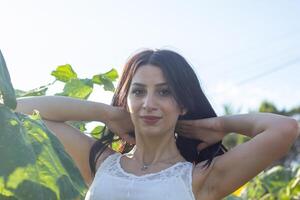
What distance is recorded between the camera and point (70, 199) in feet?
4.25

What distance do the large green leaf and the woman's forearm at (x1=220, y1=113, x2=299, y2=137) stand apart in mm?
1289

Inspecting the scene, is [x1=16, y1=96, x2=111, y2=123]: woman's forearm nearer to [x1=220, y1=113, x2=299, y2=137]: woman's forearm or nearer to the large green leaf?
[x1=220, y1=113, x2=299, y2=137]: woman's forearm

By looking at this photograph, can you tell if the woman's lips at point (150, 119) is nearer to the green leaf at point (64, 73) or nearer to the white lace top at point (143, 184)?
the white lace top at point (143, 184)

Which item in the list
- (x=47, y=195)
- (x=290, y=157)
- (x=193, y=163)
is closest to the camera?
(x=47, y=195)

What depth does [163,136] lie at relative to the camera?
2.51 meters

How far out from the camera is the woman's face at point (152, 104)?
7.78 ft

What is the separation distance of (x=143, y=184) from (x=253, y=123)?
472mm

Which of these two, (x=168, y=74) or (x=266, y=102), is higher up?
(x=168, y=74)

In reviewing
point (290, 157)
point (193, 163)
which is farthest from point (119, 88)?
Answer: point (290, 157)

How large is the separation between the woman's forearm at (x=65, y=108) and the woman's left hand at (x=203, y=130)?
0.92ft

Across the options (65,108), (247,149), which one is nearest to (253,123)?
(247,149)

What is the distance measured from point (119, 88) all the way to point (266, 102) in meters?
19.9

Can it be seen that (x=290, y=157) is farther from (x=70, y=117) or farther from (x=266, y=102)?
(x=70, y=117)

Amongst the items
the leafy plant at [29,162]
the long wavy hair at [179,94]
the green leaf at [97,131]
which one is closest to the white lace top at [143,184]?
the long wavy hair at [179,94]
